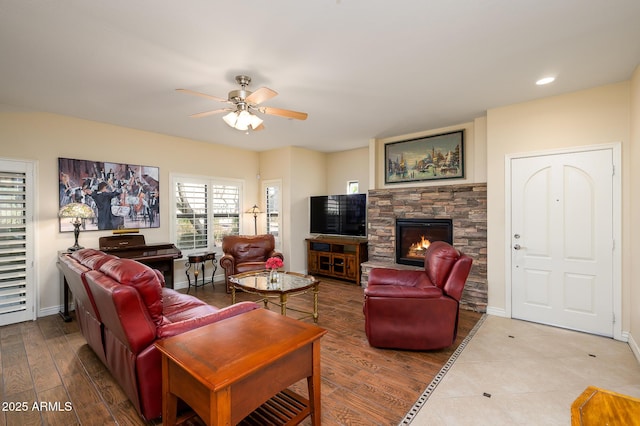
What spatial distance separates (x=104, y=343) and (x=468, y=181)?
4.93 m

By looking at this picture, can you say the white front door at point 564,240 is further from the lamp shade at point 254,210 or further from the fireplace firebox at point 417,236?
the lamp shade at point 254,210

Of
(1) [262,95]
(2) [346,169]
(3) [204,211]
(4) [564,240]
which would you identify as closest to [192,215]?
(3) [204,211]

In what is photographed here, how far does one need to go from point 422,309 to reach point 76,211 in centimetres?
447

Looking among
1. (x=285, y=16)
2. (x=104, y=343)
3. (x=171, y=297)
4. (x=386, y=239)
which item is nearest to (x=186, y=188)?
(x=171, y=297)

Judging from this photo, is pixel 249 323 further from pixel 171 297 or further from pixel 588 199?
pixel 588 199

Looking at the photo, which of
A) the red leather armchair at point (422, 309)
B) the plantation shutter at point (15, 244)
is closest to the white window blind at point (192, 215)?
the plantation shutter at point (15, 244)

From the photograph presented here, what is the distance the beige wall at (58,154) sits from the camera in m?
3.82

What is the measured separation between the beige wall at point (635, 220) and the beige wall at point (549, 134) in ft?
0.29

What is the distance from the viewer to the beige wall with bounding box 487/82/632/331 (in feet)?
10.1

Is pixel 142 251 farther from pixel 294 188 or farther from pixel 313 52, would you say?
pixel 313 52

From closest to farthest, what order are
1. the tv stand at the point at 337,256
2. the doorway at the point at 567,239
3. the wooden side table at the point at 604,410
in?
1. the wooden side table at the point at 604,410
2. the doorway at the point at 567,239
3. the tv stand at the point at 337,256

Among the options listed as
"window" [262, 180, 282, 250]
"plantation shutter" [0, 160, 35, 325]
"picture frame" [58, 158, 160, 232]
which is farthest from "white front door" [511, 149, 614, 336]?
"plantation shutter" [0, 160, 35, 325]

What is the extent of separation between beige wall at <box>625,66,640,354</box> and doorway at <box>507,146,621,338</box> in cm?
15

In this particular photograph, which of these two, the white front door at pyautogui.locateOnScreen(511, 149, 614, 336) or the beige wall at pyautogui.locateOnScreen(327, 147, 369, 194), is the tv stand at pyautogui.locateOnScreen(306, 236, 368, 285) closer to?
the beige wall at pyautogui.locateOnScreen(327, 147, 369, 194)
